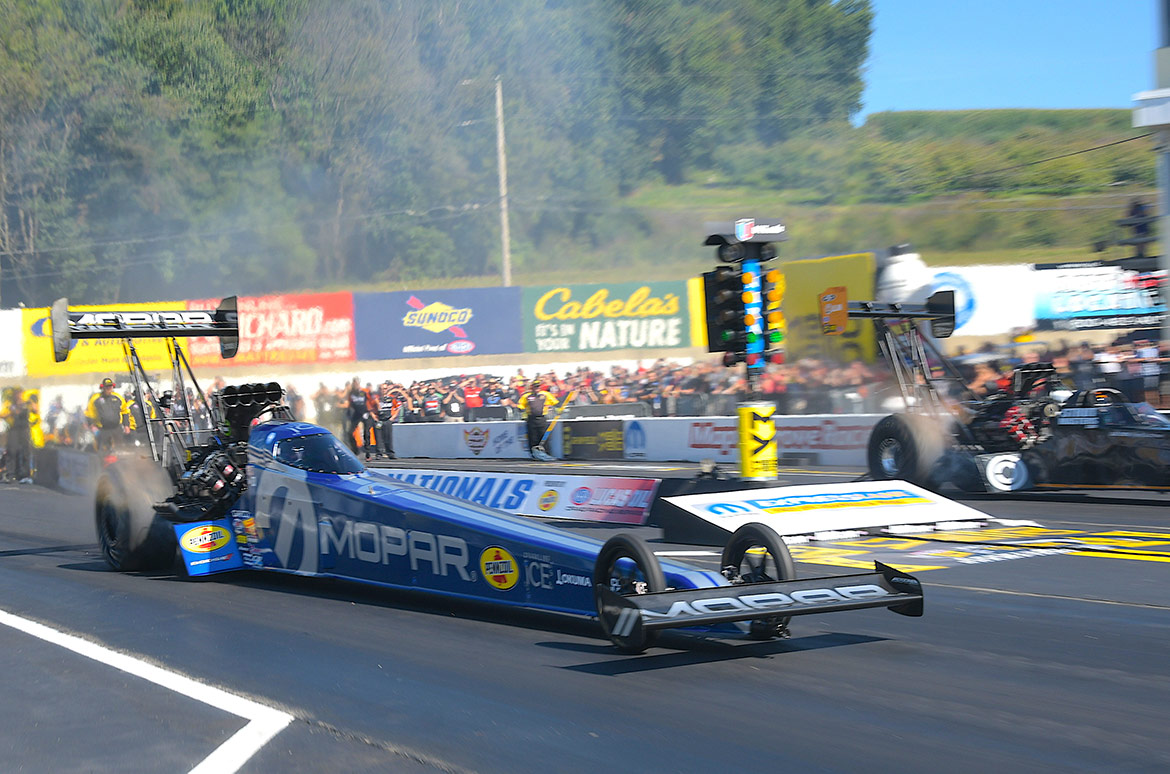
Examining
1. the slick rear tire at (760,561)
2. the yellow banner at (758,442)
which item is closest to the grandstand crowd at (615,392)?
the yellow banner at (758,442)

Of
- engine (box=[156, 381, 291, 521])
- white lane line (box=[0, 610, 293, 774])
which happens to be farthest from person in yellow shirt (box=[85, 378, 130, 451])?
white lane line (box=[0, 610, 293, 774])

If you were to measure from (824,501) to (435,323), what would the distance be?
27077 mm

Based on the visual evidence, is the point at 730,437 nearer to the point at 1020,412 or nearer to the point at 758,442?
the point at 1020,412

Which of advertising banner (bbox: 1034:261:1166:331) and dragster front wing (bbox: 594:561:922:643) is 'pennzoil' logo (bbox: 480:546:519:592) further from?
advertising banner (bbox: 1034:261:1166:331)

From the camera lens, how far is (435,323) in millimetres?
36969

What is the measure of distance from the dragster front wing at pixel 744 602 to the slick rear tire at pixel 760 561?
25 centimetres

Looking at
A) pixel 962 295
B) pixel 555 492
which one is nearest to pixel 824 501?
pixel 555 492

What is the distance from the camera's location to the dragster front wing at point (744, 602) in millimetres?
5492

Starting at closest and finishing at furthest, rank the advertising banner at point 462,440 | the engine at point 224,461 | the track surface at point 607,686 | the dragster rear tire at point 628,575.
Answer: the track surface at point 607,686 → the dragster rear tire at point 628,575 → the engine at point 224,461 → the advertising banner at point 462,440

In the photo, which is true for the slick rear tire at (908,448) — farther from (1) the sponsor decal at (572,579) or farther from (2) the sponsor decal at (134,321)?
(1) the sponsor decal at (572,579)

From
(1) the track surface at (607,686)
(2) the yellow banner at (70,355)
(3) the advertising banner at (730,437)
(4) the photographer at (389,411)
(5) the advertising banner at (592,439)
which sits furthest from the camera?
(2) the yellow banner at (70,355)

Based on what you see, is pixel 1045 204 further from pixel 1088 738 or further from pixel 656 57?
pixel 1088 738

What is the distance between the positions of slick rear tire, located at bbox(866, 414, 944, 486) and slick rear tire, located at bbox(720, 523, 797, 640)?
8.80m

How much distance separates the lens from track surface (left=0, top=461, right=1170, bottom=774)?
4.62 metres
